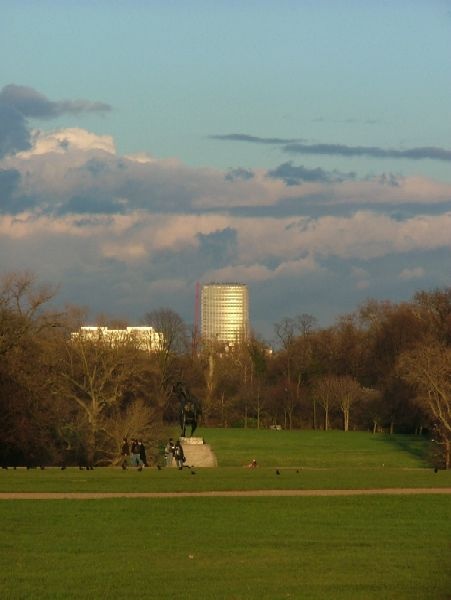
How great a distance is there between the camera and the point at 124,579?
14.8m

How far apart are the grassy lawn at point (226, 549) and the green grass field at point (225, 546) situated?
0.02 metres

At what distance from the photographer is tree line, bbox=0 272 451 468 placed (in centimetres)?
6119

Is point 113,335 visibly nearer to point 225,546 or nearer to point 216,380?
point 216,380

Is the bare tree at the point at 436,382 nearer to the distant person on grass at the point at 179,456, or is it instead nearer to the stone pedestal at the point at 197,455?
the stone pedestal at the point at 197,455

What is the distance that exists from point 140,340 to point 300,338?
48.7m

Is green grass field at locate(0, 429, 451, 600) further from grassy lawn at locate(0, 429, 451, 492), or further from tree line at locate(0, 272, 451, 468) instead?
tree line at locate(0, 272, 451, 468)

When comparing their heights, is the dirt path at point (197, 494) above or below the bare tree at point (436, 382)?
below

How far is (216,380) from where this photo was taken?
124 meters

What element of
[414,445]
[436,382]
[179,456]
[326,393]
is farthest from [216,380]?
[179,456]

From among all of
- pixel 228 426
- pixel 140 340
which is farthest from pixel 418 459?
pixel 228 426

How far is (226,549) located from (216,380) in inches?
4194

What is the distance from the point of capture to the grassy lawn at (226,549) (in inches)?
557

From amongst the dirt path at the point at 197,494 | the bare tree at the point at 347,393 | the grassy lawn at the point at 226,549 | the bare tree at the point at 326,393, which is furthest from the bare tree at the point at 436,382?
the bare tree at the point at 326,393

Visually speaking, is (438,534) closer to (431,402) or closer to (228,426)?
(431,402)
